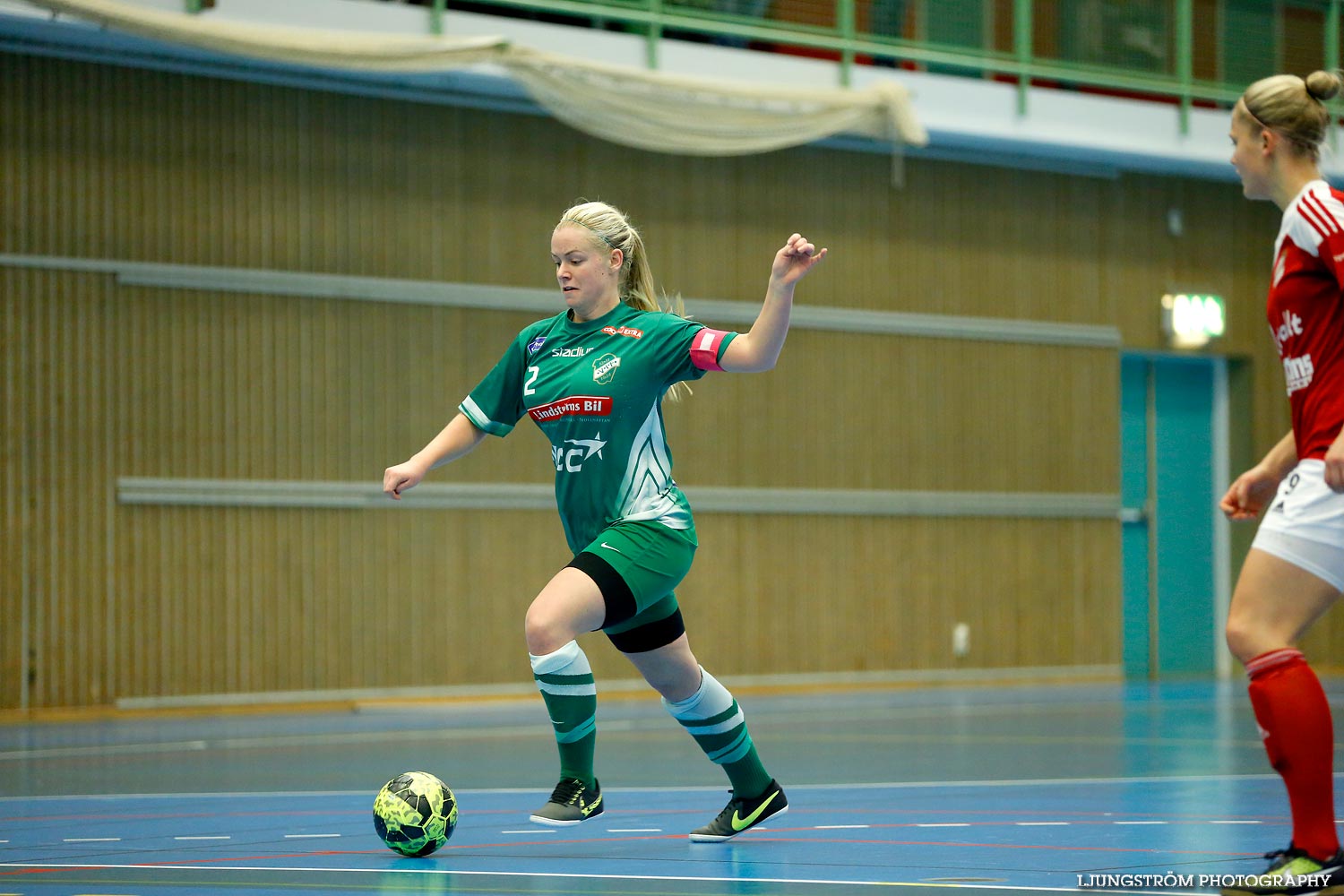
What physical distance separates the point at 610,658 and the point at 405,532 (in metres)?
2.16

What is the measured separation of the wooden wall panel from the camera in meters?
11.9

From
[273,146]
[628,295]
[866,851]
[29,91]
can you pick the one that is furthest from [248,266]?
[866,851]

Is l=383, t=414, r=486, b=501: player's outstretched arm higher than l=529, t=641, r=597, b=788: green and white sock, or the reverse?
l=383, t=414, r=486, b=501: player's outstretched arm

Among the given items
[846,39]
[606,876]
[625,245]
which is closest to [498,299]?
[846,39]

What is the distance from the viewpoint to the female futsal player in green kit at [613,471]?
4551 mm

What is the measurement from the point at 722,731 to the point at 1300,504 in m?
1.98

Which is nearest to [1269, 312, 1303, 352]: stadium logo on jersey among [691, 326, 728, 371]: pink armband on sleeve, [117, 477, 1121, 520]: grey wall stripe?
[691, 326, 728, 371]: pink armband on sleeve

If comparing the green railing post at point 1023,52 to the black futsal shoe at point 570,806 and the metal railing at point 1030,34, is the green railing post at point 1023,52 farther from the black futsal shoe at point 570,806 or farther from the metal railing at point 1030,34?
the black futsal shoe at point 570,806

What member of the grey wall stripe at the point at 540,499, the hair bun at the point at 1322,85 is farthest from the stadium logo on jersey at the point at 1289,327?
the grey wall stripe at the point at 540,499

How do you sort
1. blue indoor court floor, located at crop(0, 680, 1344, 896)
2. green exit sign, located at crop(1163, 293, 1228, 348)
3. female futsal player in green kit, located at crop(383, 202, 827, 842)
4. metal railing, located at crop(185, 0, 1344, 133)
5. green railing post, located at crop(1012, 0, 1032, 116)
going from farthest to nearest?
green exit sign, located at crop(1163, 293, 1228, 348) → green railing post, located at crop(1012, 0, 1032, 116) → metal railing, located at crop(185, 0, 1344, 133) → female futsal player in green kit, located at crop(383, 202, 827, 842) → blue indoor court floor, located at crop(0, 680, 1344, 896)

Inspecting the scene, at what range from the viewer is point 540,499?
45.1ft

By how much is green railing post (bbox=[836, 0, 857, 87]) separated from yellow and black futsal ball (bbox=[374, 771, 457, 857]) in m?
10.5

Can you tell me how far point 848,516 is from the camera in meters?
15.2

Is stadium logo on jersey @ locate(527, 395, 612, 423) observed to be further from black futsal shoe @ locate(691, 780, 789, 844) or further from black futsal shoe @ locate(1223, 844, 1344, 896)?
black futsal shoe @ locate(1223, 844, 1344, 896)
